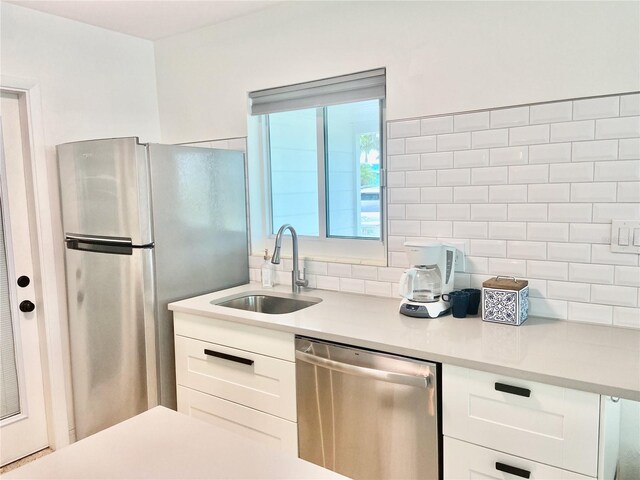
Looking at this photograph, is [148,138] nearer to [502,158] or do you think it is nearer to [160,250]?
[160,250]

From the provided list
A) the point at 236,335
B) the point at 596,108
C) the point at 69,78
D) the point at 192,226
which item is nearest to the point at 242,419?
the point at 236,335

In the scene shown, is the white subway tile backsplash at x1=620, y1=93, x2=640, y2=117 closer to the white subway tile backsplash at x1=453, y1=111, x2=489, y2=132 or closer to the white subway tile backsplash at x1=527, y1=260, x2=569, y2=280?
the white subway tile backsplash at x1=453, y1=111, x2=489, y2=132

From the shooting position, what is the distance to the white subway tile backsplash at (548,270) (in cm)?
199

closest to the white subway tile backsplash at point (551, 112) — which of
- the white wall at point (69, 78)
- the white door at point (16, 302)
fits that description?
the white wall at point (69, 78)

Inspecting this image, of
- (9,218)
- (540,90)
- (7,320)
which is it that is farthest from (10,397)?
(540,90)

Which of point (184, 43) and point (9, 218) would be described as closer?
point (9, 218)

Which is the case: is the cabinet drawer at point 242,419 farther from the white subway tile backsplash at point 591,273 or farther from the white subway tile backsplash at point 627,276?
the white subway tile backsplash at point 627,276

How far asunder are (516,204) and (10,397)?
272 cm

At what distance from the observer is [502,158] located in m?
2.09

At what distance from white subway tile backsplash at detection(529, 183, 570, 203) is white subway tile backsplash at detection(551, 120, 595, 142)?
0.58 feet

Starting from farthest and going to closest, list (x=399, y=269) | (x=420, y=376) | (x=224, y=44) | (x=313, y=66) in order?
1. (x=224, y=44)
2. (x=313, y=66)
3. (x=399, y=269)
4. (x=420, y=376)

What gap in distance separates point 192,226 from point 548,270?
1.69 meters

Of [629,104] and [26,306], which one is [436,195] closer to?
[629,104]

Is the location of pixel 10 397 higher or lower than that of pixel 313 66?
lower
